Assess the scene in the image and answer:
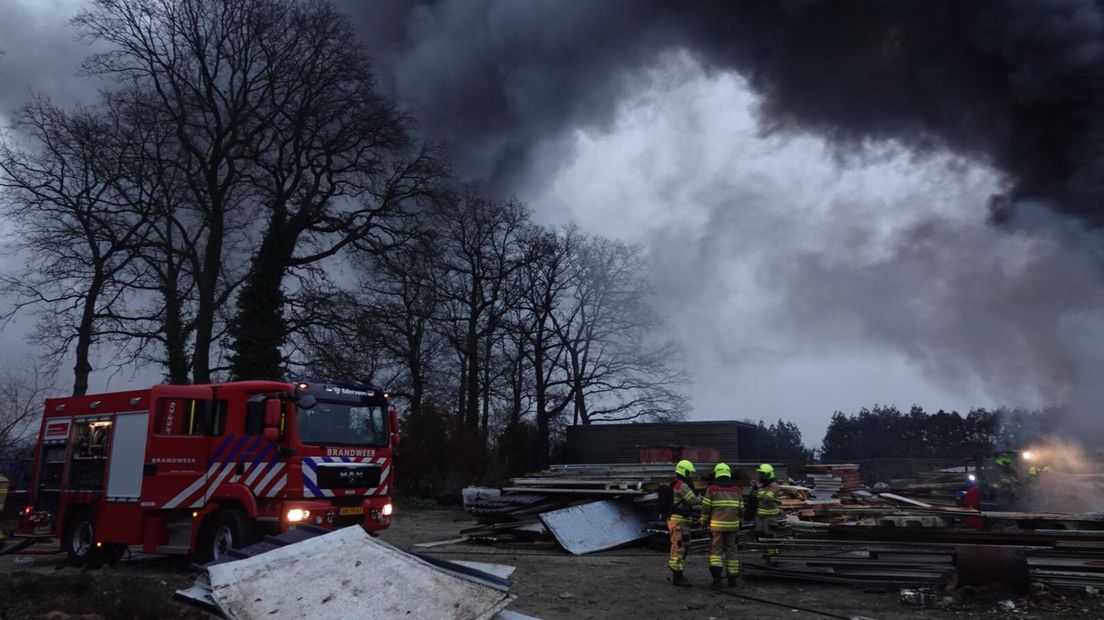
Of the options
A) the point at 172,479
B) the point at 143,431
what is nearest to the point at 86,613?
the point at 172,479

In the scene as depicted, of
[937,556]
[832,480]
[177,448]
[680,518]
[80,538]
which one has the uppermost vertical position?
[177,448]

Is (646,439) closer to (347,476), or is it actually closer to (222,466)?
(347,476)

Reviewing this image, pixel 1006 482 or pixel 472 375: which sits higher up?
pixel 472 375

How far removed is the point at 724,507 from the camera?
30.9 feet

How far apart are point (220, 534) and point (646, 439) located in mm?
26234

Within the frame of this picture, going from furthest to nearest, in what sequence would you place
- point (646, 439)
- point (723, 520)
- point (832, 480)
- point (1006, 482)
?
1. point (646, 439)
2. point (832, 480)
3. point (1006, 482)
4. point (723, 520)

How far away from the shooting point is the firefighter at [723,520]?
371 inches

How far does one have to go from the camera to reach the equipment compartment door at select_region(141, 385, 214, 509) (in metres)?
10.9

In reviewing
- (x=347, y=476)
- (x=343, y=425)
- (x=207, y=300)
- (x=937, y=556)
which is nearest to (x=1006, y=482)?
(x=937, y=556)

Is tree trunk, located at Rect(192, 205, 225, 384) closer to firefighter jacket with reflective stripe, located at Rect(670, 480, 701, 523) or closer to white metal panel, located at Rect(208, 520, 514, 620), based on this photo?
firefighter jacket with reflective stripe, located at Rect(670, 480, 701, 523)

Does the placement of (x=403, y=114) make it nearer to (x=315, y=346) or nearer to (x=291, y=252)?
(x=291, y=252)

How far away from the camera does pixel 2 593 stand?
7074mm

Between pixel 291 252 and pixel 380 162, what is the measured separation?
4167 millimetres

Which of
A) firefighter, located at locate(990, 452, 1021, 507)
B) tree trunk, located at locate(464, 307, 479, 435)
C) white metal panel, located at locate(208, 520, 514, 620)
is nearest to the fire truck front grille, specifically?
white metal panel, located at locate(208, 520, 514, 620)
